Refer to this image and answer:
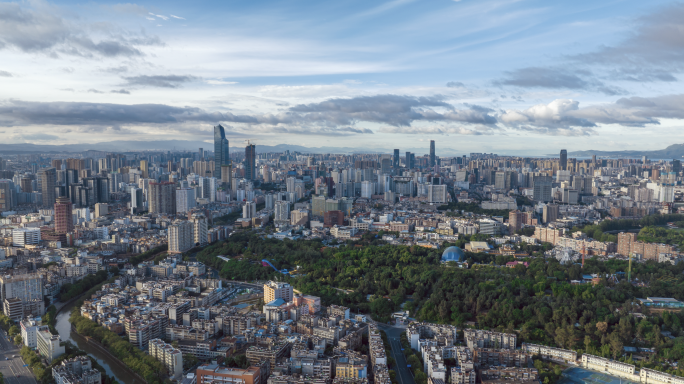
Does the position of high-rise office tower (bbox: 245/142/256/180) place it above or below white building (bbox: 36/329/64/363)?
above

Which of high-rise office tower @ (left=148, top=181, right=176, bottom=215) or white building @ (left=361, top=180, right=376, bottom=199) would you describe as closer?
high-rise office tower @ (left=148, top=181, right=176, bottom=215)

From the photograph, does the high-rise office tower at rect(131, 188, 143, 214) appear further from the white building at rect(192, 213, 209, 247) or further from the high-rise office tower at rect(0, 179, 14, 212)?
the white building at rect(192, 213, 209, 247)

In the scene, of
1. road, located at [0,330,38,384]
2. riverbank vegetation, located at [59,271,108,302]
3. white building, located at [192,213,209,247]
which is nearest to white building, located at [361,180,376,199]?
white building, located at [192,213,209,247]

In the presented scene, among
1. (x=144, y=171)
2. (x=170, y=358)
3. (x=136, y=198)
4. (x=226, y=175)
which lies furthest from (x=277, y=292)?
(x=144, y=171)

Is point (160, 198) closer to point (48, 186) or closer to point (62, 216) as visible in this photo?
point (48, 186)

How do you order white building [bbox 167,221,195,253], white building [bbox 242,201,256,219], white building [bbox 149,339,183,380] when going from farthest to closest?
1. white building [bbox 242,201,256,219]
2. white building [bbox 167,221,195,253]
3. white building [bbox 149,339,183,380]

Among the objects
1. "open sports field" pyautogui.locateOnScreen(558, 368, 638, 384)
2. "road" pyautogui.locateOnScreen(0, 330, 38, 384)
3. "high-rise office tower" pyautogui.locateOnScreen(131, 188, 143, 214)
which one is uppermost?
"high-rise office tower" pyautogui.locateOnScreen(131, 188, 143, 214)

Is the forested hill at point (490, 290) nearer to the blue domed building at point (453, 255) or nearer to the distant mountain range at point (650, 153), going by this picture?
the blue domed building at point (453, 255)
